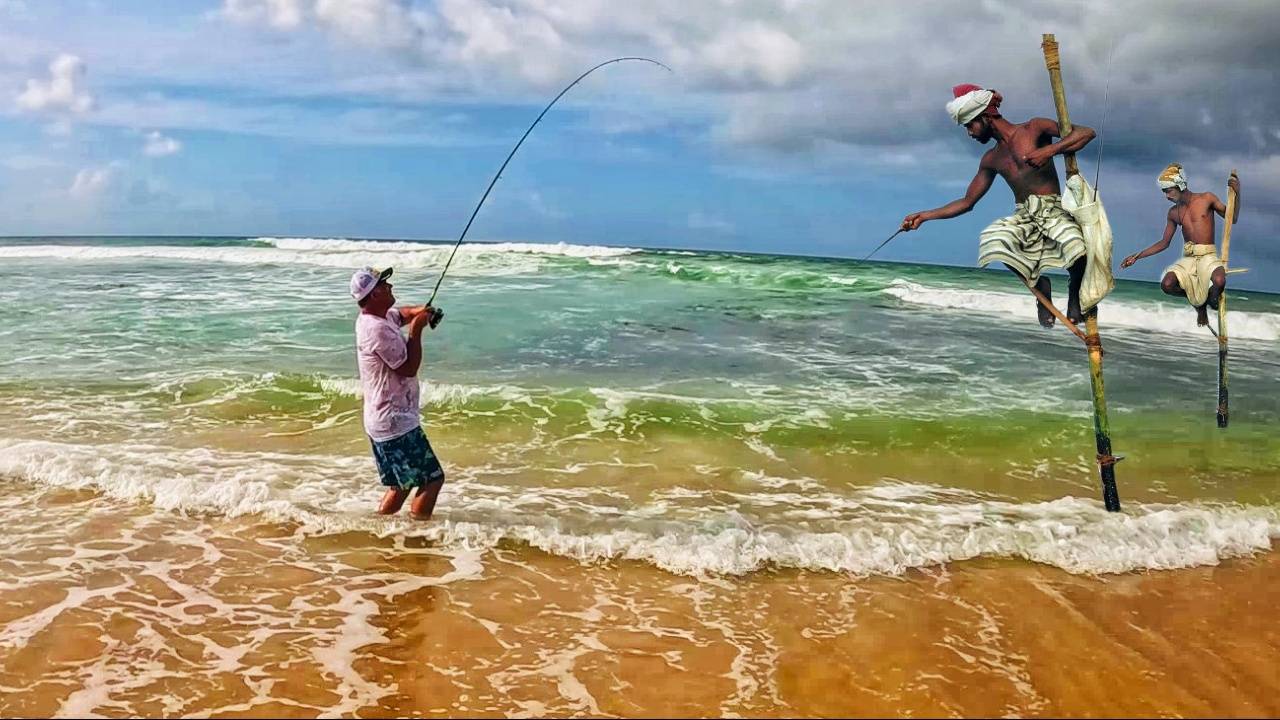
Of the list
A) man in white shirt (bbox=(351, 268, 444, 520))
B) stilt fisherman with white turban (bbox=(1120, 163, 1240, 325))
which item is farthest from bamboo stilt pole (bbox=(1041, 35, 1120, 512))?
man in white shirt (bbox=(351, 268, 444, 520))

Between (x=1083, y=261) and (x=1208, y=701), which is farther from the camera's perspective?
(x=1083, y=261)

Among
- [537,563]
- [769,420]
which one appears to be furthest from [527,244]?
[537,563]

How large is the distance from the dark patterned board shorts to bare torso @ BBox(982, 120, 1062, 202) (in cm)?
383

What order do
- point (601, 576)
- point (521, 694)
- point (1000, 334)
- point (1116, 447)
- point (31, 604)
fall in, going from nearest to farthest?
point (521, 694), point (31, 604), point (601, 576), point (1116, 447), point (1000, 334)

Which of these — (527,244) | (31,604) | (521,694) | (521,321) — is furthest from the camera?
(527,244)

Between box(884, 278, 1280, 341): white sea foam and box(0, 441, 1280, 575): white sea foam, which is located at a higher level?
box(884, 278, 1280, 341): white sea foam

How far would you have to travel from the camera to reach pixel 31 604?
4.27 m

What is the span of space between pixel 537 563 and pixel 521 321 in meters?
11.6

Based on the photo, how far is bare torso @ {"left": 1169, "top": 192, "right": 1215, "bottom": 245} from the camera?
8508mm

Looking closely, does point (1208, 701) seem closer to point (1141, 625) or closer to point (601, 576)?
point (1141, 625)

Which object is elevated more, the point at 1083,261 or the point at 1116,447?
the point at 1083,261

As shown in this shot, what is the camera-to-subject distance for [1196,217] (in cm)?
854

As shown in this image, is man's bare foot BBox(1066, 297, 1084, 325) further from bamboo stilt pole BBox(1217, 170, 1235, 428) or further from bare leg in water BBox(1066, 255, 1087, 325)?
bamboo stilt pole BBox(1217, 170, 1235, 428)

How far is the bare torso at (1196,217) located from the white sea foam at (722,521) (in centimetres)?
337
